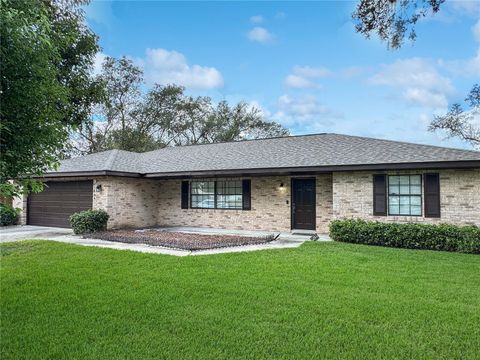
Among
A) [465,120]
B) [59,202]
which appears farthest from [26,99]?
[465,120]

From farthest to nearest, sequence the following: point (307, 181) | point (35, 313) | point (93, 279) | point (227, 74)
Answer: point (227, 74), point (307, 181), point (93, 279), point (35, 313)

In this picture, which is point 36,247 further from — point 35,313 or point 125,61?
point 125,61

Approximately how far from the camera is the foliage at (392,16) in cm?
505

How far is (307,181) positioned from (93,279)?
8966mm

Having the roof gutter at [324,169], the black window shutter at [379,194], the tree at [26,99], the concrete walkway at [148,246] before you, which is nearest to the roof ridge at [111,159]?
the roof gutter at [324,169]

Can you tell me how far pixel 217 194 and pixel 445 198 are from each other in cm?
857

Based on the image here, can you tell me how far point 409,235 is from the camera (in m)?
9.89

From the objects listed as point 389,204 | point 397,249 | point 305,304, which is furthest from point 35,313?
point 389,204

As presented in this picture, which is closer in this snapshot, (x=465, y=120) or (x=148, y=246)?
(x=148, y=246)

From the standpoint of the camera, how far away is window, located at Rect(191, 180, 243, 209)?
1441cm

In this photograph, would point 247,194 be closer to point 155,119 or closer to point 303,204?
point 303,204

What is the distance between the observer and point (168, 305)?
188 inches

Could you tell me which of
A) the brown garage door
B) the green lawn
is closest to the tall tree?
the green lawn

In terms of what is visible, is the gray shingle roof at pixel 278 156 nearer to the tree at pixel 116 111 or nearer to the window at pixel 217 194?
the window at pixel 217 194
